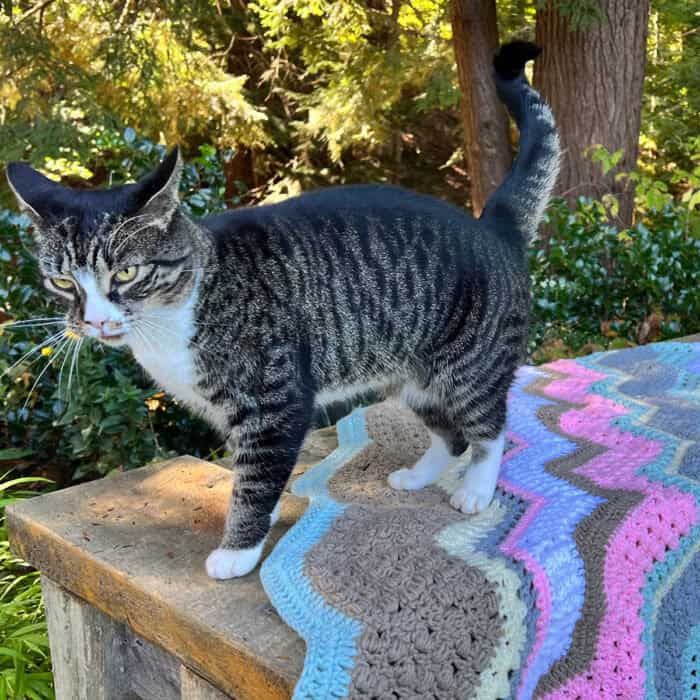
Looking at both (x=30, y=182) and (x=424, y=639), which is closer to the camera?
(x=424, y=639)

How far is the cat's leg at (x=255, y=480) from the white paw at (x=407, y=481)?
372 millimetres

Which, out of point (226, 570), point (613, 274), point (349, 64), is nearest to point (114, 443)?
point (226, 570)

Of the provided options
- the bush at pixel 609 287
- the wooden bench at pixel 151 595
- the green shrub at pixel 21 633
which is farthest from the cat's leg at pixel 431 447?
the bush at pixel 609 287

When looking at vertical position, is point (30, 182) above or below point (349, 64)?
below

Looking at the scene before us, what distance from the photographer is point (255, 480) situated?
154 centimetres

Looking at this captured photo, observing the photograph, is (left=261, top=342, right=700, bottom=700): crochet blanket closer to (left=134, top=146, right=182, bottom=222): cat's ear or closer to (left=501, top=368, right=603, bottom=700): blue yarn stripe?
(left=501, top=368, right=603, bottom=700): blue yarn stripe

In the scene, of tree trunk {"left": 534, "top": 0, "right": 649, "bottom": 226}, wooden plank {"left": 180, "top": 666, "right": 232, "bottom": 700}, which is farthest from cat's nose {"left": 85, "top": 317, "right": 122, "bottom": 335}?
tree trunk {"left": 534, "top": 0, "right": 649, "bottom": 226}

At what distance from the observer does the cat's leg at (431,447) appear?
1.86 metres

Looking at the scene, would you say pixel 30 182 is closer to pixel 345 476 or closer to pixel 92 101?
pixel 345 476

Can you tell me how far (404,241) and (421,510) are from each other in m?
0.60

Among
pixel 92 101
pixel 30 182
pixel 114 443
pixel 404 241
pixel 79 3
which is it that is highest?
pixel 79 3

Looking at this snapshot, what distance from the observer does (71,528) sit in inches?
67.7

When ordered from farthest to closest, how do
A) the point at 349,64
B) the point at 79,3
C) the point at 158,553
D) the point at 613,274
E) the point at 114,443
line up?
the point at 349,64 → the point at 79,3 → the point at 613,274 → the point at 114,443 → the point at 158,553

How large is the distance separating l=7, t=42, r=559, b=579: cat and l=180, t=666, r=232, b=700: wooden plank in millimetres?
183
